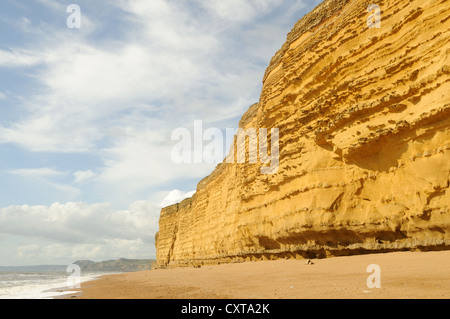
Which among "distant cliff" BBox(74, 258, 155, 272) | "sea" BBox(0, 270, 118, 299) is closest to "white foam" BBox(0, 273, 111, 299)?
"sea" BBox(0, 270, 118, 299)

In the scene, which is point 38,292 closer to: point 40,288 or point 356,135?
point 40,288

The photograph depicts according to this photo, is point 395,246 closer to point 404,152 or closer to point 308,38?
point 404,152

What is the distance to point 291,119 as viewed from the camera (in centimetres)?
1585

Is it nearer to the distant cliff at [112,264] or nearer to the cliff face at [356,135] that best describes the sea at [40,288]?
the cliff face at [356,135]

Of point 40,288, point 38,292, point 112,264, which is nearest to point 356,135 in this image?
point 38,292

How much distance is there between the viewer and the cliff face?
916cm

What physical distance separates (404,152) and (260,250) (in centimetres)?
967

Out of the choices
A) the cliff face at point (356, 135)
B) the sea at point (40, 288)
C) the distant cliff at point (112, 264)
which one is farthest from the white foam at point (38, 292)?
→ the distant cliff at point (112, 264)

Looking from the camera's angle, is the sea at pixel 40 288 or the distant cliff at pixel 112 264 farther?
the distant cliff at pixel 112 264

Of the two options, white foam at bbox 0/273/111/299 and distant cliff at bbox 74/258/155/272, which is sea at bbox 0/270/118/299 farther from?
distant cliff at bbox 74/258/155/272

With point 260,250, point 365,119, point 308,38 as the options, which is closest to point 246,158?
point 260,250

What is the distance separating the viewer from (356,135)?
11570 mm

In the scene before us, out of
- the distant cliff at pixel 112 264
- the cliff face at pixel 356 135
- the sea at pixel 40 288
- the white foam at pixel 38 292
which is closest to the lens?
the cliff face at pixel 356 135

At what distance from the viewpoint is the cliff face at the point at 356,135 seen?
30.1 ft
